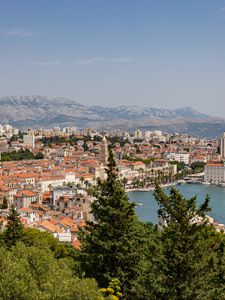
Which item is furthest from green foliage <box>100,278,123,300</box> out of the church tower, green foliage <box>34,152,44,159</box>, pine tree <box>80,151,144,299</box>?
green foliage <box>34,152,44,159</box>

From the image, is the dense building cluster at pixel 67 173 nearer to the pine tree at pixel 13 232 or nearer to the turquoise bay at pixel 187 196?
the pine tree at pixel 13 232

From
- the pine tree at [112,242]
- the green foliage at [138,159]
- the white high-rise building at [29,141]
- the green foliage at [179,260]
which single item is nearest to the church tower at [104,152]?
the green foliage at [138,159]

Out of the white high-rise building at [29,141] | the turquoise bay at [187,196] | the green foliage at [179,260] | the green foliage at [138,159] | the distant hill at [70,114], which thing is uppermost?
the distant hill at [70,114]

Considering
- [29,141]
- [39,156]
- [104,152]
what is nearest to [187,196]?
[104,152]

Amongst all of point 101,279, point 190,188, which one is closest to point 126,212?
point 101,279

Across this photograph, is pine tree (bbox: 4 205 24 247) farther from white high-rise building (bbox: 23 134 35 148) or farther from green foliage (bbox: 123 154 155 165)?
white high-rise building (bbox: 23 134 35 148)

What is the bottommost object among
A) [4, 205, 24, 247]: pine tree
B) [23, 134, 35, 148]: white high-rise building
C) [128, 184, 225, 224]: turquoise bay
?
[128, 184, 225, 224]: turquoise bay

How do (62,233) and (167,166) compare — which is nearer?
(62,233)

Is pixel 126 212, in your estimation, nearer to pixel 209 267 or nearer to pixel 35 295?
pixel 209 267

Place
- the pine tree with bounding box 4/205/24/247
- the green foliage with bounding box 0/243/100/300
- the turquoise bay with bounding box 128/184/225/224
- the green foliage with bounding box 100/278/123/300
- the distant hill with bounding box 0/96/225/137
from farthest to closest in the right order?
the distant hill with bounding box 0/96/225/137
the turquoise bay with bounding box 128/184/225/224
the pine tree with bounding box 4/205/24/247
the green foliage with bounding box 0/243/100/300
the green foliage with bounding box 100/278/123/300
